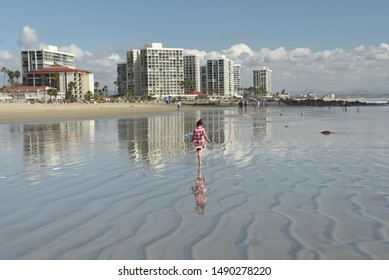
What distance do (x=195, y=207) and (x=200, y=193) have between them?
47.7 inches

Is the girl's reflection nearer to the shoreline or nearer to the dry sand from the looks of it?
the shoreline

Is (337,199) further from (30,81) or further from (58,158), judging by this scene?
(30,81)

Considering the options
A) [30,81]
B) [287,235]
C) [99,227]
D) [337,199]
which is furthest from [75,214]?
[30,81]

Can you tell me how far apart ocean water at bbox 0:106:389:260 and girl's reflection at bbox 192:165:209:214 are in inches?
2.4

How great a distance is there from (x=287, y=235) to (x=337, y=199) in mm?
2557

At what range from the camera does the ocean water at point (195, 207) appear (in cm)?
577

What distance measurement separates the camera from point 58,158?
48.7ft

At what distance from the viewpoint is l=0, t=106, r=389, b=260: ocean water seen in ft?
18.9

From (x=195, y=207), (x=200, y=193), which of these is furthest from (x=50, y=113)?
(x=195, y=207)

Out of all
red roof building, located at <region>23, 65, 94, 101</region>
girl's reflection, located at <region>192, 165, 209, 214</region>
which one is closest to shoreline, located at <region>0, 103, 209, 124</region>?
girl's reflection, located at <region>192, 165, 209, 214</region>

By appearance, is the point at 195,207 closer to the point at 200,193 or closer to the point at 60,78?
the point at 200,193

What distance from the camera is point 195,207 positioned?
7.91 metres

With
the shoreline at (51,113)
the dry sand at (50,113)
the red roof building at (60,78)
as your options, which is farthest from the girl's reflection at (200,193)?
the red roof building at (60,78)
